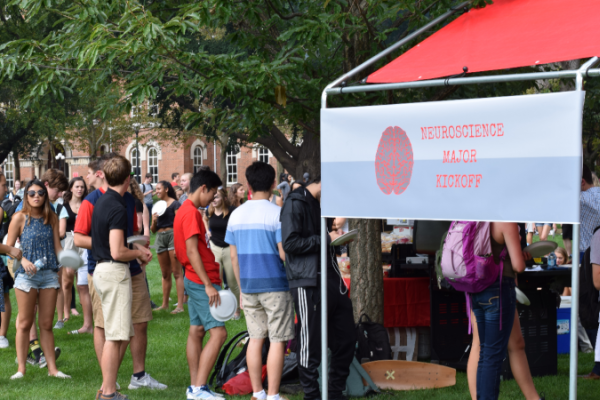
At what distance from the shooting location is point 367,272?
6406 millimetres

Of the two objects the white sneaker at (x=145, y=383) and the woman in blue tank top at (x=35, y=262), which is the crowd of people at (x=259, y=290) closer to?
the white sneaker at (x=145, y=383)

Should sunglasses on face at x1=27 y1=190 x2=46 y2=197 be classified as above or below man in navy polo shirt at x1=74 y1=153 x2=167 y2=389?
above

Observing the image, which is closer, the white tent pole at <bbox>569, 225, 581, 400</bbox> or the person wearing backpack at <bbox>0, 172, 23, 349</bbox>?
the white tent pole at <bbox>569, 225, 581, 400</bbox>

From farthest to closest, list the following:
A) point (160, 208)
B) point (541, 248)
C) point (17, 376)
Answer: point (160, 208) → point (17, 376) → point (541, 248)

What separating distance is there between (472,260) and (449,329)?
2.20 m

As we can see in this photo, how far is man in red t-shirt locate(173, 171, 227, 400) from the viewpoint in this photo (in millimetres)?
5352

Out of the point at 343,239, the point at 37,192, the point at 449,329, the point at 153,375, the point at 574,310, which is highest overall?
the point at 37,192

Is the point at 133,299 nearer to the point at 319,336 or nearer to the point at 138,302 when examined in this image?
the point at 138,302

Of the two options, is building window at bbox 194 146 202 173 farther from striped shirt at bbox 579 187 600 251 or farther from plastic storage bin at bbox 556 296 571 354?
plastic storage bin at bbox 556 296 571 354

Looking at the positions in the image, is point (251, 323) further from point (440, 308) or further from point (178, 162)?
point (178, 162)

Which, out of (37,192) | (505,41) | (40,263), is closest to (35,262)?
(40,263)

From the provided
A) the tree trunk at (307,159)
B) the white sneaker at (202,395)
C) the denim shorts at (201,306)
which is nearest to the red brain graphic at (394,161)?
the denim shorts at (201,306)

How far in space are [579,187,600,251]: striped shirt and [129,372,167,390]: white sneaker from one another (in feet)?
14.7

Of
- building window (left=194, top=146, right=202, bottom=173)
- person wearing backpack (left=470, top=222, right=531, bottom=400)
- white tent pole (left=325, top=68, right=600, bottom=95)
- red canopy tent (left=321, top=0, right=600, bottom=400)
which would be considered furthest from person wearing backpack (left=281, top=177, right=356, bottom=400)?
building window (left=194, top=146, right=202, bottom=173)
